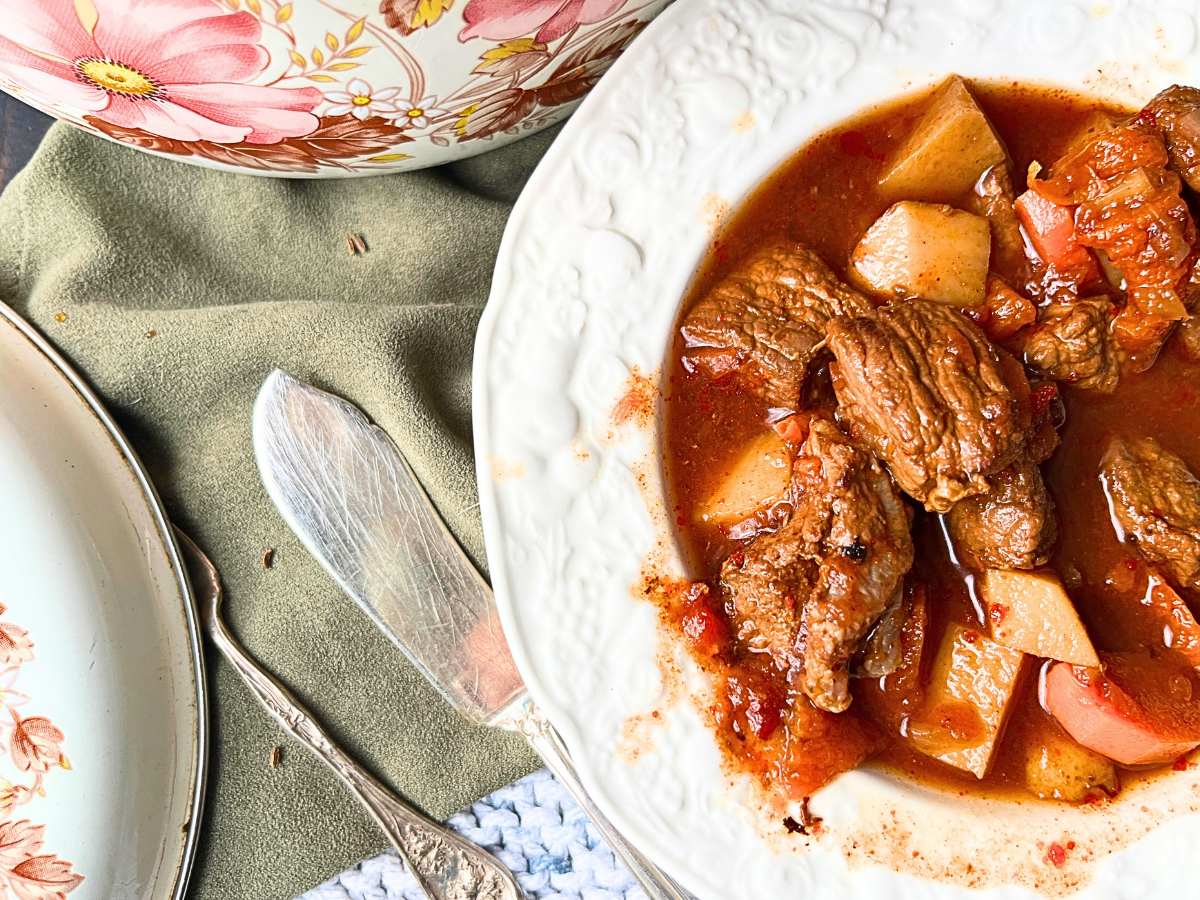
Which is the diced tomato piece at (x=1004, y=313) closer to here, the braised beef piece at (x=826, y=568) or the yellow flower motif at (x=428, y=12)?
the braised beef piece at (x=826, y=568)

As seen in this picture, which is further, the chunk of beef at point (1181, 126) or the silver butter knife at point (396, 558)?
the silver butter knife at point (396, 558)

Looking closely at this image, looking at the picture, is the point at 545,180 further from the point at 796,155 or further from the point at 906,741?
the point at 906,741

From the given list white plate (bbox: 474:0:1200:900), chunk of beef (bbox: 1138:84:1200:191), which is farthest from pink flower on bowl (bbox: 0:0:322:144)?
chunk of beef (bbox: 1138:84:1200:191)

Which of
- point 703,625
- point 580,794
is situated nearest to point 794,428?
point 703,625

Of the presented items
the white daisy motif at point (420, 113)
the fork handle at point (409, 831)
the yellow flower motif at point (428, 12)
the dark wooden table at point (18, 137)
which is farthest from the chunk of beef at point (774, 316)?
the dark wooden table at point (18, 137)

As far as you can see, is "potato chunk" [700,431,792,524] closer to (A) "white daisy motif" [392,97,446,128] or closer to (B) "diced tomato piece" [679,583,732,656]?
(B) "diced tomato piece" [679,583,732,656]

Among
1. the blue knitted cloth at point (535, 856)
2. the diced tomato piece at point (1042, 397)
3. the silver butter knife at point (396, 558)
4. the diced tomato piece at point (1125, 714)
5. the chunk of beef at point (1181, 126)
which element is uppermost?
the chunk of beef at point (1181, 126)

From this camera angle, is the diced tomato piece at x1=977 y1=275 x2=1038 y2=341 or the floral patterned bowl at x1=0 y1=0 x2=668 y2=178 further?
the diced tomato piece at x1=977 y1=275 x2=1038 y2=341
